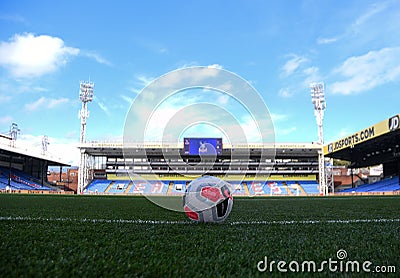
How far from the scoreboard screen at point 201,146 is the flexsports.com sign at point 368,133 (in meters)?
11.9

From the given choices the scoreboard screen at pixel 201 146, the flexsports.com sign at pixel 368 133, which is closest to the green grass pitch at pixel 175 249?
the flexsports.com sign at pixel 368 133

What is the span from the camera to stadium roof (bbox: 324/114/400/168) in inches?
911

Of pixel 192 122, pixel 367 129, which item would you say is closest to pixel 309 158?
pixel 367 129

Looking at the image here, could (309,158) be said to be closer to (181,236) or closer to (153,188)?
(153,188)

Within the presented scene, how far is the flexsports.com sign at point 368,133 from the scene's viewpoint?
2192cm

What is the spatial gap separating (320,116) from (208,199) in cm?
3602

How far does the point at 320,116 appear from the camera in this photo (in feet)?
122

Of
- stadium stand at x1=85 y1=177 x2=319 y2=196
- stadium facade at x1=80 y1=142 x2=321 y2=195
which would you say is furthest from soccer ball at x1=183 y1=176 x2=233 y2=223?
stadium stand at x1=85 y1=177 x2=319 y2=196

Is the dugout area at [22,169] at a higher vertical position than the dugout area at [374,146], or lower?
lower

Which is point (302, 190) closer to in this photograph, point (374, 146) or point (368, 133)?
point (374, 146)

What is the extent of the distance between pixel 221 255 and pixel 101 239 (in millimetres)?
1115

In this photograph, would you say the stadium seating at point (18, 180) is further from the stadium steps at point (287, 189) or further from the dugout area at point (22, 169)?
the stadium steps at point (287, 189)

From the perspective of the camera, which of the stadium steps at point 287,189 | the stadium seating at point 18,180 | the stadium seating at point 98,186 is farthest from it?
the stadium seating at point 98,186

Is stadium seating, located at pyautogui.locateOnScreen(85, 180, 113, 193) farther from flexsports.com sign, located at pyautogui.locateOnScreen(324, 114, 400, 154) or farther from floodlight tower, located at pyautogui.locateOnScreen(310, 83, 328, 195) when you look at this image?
flexsports.com sign, located at pyautogui.locateOnScreen(324, 114, 400, 154)
